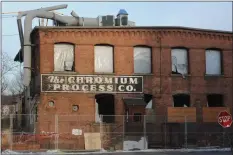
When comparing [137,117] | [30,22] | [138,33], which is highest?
[30,22]

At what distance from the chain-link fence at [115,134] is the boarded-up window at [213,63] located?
14.3 ft

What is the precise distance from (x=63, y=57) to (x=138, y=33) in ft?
19.7

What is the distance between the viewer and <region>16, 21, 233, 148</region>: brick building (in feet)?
101

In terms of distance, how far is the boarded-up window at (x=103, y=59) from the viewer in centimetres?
3192

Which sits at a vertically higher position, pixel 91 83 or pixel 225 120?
pixel 91 83

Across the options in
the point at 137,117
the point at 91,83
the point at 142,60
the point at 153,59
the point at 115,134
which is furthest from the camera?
the point at 142,60

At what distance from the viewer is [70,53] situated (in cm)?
3162

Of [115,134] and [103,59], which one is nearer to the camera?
[115,134]

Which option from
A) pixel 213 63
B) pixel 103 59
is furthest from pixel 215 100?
pixel 103 59

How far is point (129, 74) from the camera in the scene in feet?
105

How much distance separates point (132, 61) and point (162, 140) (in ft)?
20.8

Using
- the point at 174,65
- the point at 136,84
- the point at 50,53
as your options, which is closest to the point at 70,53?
the point at 50,53

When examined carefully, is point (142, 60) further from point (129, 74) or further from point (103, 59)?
point (103, 59)

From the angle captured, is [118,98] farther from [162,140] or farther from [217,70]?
[217,70]
